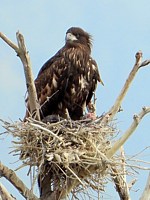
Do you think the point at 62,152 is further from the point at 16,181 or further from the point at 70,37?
the point at 70,37

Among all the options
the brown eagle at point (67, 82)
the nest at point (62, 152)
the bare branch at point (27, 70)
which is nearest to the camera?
the bare branch at point (27, 70)

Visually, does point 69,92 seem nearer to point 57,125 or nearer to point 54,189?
point 57,125

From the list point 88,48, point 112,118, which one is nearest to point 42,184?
point 112,118

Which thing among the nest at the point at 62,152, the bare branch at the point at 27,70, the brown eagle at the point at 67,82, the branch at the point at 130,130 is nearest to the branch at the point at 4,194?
the nest at the point at 62,152

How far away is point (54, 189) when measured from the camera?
454 centimetres

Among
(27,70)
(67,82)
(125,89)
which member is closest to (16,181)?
(27,70)

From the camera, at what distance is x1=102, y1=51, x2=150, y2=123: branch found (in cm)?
465

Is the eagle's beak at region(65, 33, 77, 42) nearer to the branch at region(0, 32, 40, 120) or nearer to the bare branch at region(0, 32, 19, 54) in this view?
the branch at region(0, 32, 40, 120)

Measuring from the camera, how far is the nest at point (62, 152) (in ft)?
14.4

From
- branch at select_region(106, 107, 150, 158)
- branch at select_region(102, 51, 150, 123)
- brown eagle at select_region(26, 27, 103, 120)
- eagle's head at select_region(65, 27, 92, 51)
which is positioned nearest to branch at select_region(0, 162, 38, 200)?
branch at select_region(106, 107, 150, 158)

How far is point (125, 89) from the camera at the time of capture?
480cm

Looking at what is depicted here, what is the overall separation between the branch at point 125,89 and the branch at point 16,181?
1.04 metres

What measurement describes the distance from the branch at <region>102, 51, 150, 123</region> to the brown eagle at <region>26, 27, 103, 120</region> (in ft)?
1.85

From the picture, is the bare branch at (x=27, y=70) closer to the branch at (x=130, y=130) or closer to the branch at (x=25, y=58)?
the branch at (x=25, y=58)
